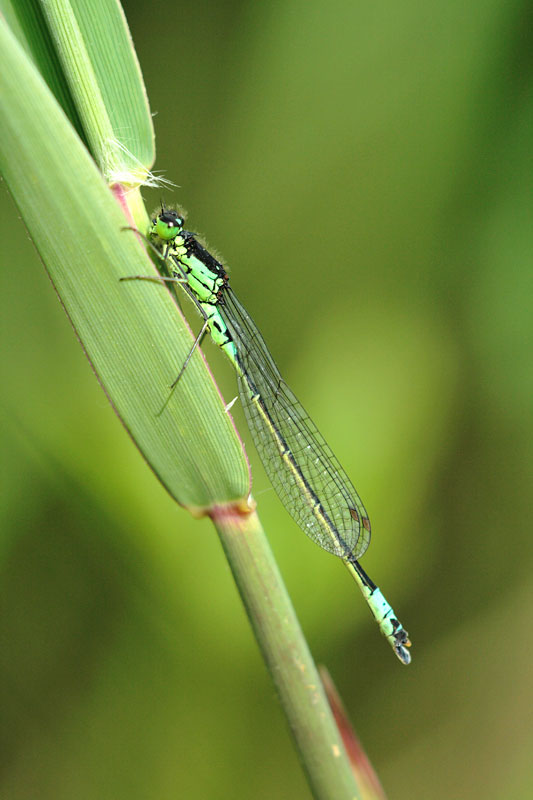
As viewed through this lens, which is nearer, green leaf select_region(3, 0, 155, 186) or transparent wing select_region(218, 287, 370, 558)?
green leaf select_region(3, 0, 155, 186)

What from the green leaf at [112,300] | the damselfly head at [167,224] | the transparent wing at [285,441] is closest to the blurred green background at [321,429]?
the transparent wing at [285,441]

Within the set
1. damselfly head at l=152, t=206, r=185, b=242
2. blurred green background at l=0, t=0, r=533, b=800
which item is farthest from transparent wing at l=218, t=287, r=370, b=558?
damselfly head at l=152, t=206, r=185, b=242

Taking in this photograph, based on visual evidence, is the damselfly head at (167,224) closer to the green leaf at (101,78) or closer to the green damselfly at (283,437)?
the green damselfly at (283,437)

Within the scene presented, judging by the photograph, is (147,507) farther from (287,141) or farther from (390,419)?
(287,141)

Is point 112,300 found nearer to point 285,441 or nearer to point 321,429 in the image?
point 285,441

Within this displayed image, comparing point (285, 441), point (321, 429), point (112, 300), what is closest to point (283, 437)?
point (285, 441)

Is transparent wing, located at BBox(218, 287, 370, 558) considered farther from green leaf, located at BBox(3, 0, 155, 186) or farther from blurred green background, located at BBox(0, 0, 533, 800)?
green leaf, located at BBox(3, 0, 155, 186)
